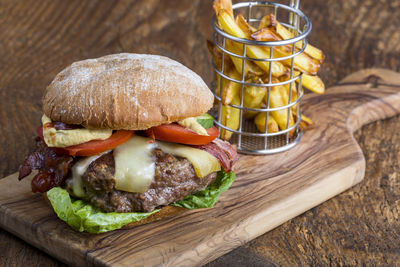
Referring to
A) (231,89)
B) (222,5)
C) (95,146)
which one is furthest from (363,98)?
(95,146)

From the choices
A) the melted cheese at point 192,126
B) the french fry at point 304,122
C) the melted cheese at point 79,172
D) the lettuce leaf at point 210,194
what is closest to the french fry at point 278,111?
the french fry at point 304,122

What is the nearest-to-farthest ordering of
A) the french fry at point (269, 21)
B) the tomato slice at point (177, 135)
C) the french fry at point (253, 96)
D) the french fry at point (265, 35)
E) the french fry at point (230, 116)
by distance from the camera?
the tomato slice at point (177, 135), the french fry at point (265, 35), the french fry at point (269, 21), the french fry at point (253, 96), the french fry at point (230, 116)

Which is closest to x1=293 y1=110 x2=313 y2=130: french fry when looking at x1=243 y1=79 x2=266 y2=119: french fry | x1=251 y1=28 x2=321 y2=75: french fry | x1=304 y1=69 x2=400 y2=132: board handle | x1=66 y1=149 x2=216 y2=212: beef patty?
x1=304 y1=69 x2=400 y2=132: board handle

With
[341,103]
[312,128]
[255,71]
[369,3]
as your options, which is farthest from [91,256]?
[369,3]

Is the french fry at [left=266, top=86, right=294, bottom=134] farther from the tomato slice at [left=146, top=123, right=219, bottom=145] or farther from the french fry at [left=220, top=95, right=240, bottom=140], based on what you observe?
→ the tomato slice at [left=146, top=123, right=219, bottom=145]

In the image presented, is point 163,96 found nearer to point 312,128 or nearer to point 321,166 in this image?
point 321,166

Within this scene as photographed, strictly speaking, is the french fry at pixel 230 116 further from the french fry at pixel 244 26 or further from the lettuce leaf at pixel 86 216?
the lettuce leaf at pixel 86 216
